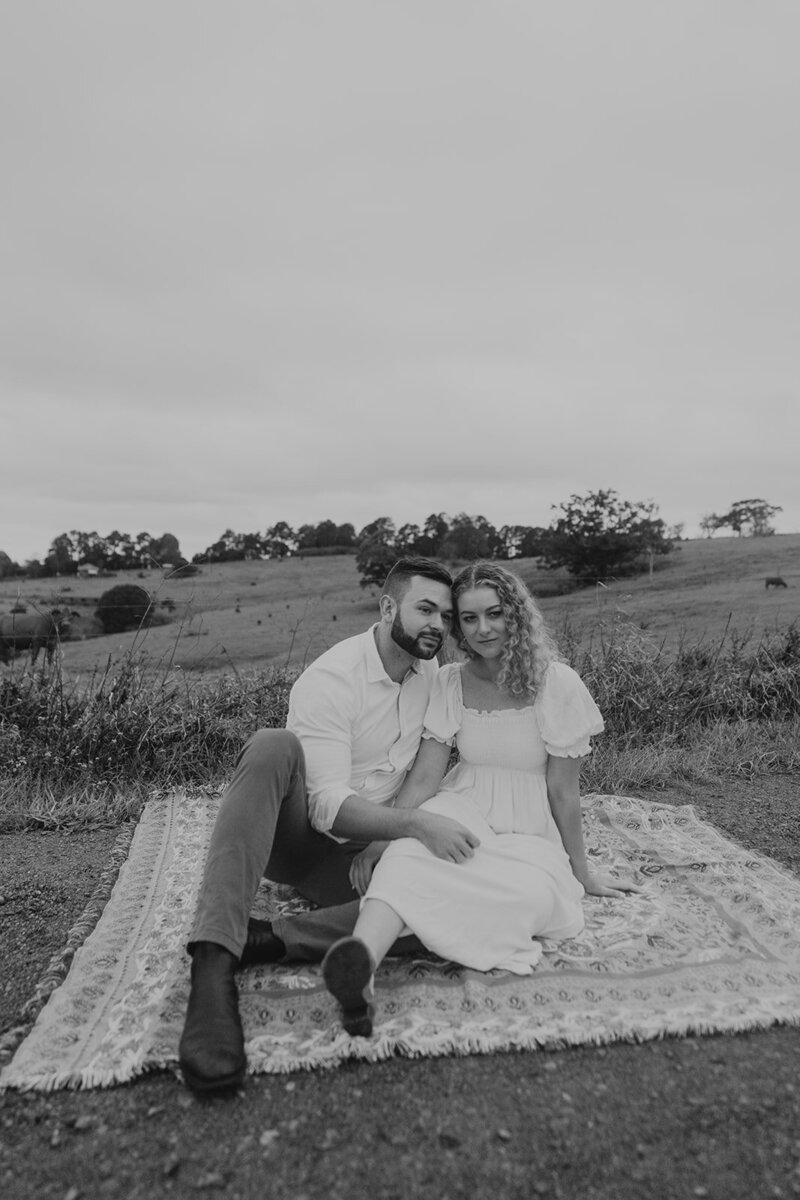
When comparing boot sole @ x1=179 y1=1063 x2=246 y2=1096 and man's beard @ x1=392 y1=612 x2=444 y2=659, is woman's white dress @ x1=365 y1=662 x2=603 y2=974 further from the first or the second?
boot sole @ x1=179 y1=1063 x2=246 y2=1096

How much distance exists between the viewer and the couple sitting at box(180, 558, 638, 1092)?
2.62m

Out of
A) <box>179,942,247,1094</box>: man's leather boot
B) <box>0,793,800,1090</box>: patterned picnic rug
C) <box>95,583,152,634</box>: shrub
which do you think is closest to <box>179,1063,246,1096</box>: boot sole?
<box>179,942,247,1094</box>: man's leather boot

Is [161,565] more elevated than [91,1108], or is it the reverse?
[161,565]

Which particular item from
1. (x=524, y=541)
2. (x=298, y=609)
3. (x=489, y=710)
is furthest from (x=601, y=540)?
(x=489, y=710)

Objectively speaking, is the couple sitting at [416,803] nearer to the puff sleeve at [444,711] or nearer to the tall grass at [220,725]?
the puff sleeve at [444,711]

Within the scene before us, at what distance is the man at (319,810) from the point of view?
2396mm

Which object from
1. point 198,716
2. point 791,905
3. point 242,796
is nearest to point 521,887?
point 242,796

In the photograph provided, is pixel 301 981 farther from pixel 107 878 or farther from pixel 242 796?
pixel 107 878

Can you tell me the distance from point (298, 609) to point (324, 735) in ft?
24.4

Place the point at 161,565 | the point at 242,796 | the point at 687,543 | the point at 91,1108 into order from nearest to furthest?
the point at 91,1108
the point at 242,796
the point at 161,565
the point at 687,543

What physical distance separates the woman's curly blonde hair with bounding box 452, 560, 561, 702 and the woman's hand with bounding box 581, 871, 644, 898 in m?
0.78

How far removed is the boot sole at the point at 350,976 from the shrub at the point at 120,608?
5.05 m

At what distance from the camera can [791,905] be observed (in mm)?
3320

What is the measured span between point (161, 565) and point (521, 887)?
413 cm
